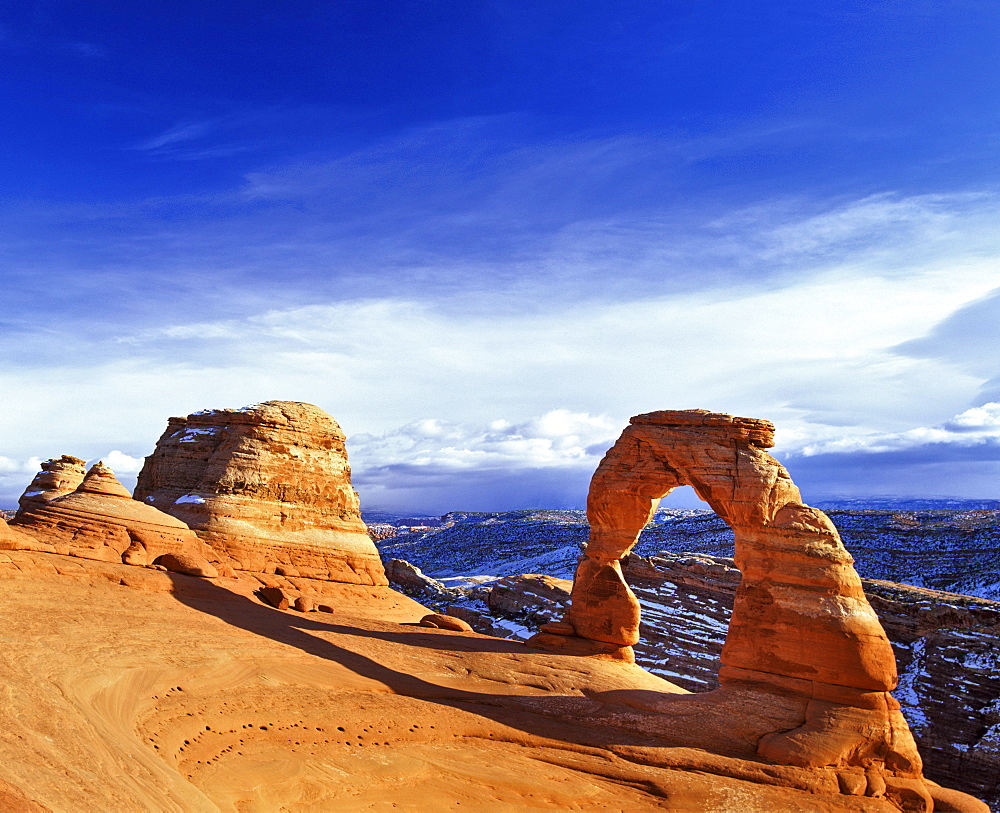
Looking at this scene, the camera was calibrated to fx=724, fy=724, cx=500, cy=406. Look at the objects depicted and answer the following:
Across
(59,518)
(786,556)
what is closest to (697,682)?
(786,556)

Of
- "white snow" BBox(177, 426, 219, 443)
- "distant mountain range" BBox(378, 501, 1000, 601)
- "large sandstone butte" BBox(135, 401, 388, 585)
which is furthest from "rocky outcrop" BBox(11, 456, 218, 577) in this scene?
"distant mountain range" BBox(378, 501, 1000, 601)

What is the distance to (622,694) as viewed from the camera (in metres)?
17.0

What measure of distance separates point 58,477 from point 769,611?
128ft

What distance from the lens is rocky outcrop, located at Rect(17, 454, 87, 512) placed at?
3994cm

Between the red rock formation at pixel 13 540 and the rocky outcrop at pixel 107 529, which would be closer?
the red rock formation at pixel 13 540

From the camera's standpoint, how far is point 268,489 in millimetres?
28766

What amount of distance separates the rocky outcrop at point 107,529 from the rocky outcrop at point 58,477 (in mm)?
20988

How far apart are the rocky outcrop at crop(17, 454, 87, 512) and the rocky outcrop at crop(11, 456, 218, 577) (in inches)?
826

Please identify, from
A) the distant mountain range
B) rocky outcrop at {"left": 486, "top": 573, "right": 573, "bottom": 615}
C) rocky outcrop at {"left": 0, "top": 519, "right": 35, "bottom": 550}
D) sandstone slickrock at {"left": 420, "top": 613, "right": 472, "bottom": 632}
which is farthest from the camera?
the distant mountain range

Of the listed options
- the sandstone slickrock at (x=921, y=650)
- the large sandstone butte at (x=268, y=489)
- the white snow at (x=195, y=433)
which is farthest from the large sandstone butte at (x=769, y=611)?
the white snow at (x=195, y=433)

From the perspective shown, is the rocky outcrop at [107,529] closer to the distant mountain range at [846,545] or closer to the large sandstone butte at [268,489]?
the large sandstone butte at [268,489]

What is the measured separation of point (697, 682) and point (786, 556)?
16879mm

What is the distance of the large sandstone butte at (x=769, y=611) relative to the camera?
15102 millimetres

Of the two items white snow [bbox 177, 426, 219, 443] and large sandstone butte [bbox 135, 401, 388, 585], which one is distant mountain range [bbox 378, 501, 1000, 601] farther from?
white snow [bbox 177, 426, 219, 443]
